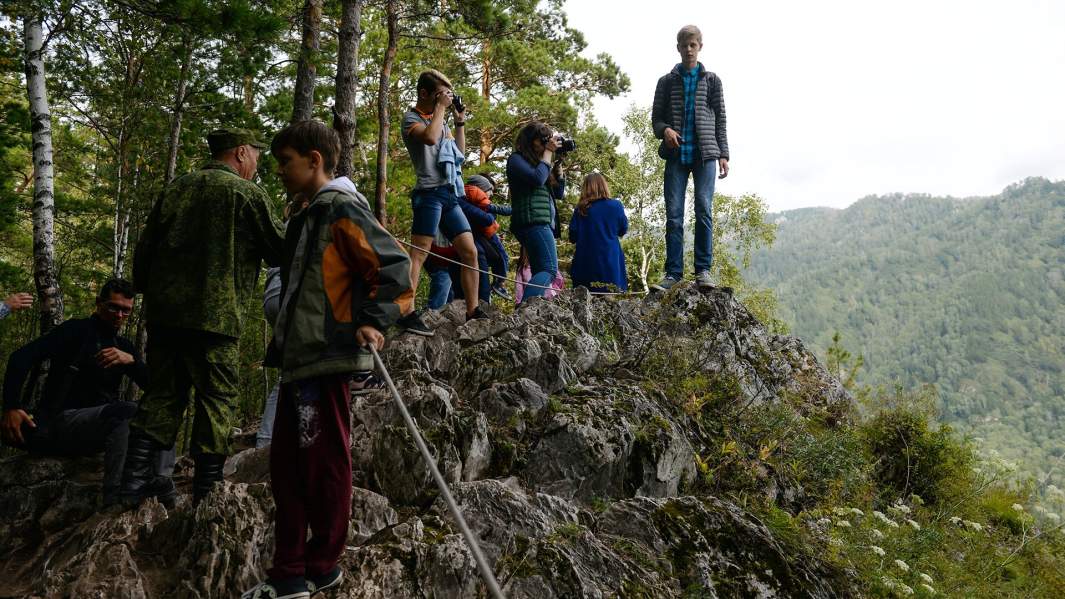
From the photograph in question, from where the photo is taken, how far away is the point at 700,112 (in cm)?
757

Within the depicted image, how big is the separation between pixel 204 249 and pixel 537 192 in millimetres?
4270

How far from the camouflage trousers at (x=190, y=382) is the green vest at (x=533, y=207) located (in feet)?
13.8

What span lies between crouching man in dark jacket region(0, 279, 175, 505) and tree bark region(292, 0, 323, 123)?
3472 millimetres

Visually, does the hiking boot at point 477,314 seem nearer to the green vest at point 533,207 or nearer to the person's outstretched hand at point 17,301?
the green vest at point 533,207

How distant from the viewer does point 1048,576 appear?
5930 mm

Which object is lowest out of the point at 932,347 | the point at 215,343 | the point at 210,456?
the point at 932,347

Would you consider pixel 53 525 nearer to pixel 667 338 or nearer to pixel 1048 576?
pixel 667 338

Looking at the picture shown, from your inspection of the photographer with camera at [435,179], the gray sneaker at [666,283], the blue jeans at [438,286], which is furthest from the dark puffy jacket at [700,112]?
the blue jeans at [438,286]

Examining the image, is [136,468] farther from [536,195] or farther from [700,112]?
[700,112]

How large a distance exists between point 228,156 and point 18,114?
26.5 feet

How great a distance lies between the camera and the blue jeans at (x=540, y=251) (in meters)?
7.31

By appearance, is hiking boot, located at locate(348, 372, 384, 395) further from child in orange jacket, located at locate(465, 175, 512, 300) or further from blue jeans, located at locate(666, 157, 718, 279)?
blue jeans, located at locate(666, 157, 718, 279)

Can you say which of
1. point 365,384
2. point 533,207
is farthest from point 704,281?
point 365,384

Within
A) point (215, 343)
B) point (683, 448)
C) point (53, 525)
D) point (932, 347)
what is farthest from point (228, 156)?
point (932, 347)
